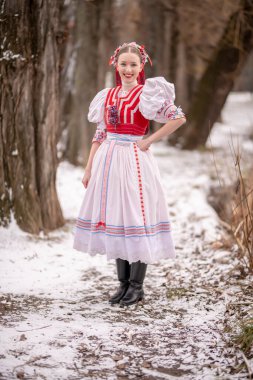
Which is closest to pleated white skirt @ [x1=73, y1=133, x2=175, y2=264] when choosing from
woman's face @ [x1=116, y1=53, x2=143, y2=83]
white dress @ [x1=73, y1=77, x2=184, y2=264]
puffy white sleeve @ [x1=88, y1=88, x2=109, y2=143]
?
white dress @ [x1=73, y1=77, x2=184, y2=264]

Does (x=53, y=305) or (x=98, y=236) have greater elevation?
(x=98, y=236)

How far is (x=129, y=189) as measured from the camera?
3424 mm

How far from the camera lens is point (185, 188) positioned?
7.78 metres

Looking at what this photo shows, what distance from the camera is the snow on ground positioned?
2.69 m

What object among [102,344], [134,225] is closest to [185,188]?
[134,225]

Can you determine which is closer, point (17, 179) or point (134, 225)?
point (134, 225)

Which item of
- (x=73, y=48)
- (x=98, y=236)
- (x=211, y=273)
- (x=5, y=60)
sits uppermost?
(x=73, y=48)

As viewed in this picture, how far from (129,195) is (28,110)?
6.04ft

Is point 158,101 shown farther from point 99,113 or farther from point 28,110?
point 28,110

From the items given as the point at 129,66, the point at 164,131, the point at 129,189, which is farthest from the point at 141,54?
the point at 129,189

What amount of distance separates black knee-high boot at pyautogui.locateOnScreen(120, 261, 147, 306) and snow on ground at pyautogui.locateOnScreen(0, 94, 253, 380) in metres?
0.07

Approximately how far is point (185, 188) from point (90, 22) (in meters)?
3.37

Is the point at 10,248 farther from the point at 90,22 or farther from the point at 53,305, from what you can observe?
the point at 90,22

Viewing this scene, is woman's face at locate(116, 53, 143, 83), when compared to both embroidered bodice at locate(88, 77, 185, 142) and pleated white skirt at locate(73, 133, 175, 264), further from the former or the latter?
pleated white skirt at locate(73, 133, 175, 264)
